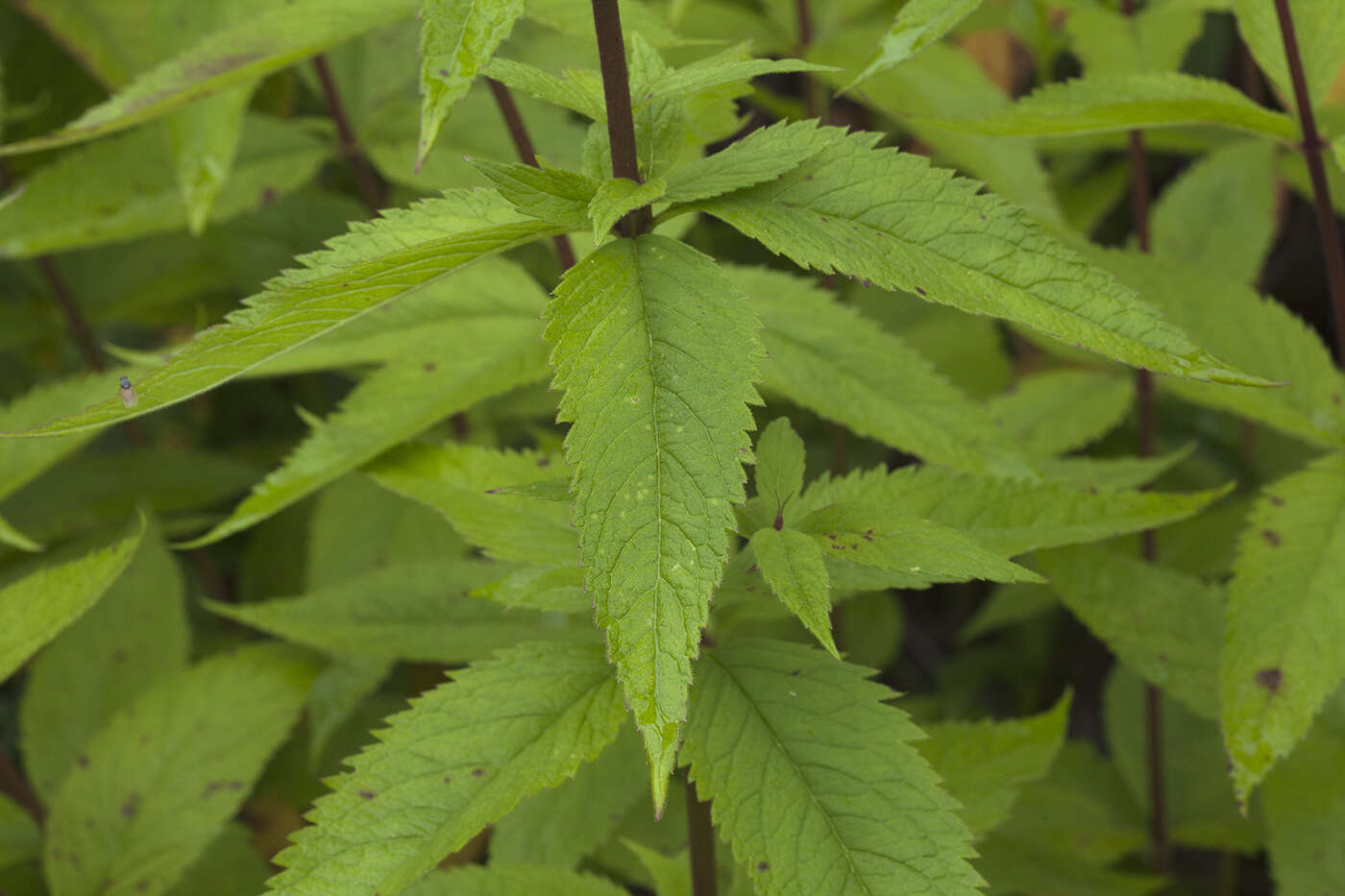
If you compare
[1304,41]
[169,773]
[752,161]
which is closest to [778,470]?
[752,161]

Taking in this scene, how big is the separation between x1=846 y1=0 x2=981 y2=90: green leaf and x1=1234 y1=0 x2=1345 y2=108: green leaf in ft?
1.94

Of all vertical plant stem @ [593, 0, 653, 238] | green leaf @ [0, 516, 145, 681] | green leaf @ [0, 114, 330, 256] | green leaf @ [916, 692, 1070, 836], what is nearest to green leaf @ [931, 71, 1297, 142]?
vertical plant stem @ [593, 0, 653, 238]

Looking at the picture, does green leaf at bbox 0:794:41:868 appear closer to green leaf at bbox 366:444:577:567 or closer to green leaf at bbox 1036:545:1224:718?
green leaf at bbox 366:444:577:567

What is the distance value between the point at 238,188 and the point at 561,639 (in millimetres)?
1220

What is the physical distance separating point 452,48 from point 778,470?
45 cm

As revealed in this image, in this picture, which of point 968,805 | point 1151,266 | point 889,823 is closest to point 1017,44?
point 1151,266

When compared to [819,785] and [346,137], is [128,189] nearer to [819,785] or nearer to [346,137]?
[346,137]

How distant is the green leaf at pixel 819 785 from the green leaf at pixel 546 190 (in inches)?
17.1

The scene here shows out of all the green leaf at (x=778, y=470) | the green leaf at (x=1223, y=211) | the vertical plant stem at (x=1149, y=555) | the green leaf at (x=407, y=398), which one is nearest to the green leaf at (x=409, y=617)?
the green leaf at (x=407, y=398)

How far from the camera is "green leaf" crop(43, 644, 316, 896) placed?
1576mm

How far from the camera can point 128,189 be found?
1.98m

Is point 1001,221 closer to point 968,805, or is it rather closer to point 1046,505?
point 1046,505

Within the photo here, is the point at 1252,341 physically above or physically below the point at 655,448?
above

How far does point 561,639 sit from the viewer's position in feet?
3.78
